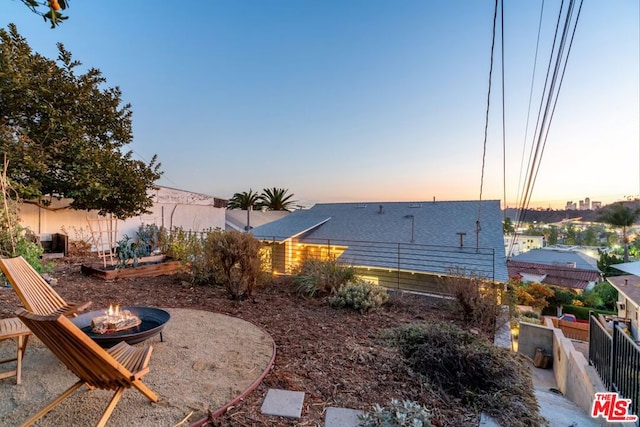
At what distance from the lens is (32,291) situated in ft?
9.30

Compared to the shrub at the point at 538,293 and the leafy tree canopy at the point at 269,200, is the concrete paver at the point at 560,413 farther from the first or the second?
the leafy tree canopy at the point at 269,200

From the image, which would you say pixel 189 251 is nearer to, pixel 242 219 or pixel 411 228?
pixel 411 228

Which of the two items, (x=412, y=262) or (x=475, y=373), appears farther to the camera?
(x=412, y=262)

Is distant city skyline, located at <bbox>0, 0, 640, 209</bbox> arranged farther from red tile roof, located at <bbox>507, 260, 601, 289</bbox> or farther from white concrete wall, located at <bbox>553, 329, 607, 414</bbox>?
red tile roof, located at <bbox>507, 260, 601, 289</bbox>

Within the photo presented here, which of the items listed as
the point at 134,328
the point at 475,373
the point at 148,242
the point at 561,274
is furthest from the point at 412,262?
the point at 561,274

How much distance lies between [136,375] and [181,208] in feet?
45.0

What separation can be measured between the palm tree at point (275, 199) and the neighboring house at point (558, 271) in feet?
57.3

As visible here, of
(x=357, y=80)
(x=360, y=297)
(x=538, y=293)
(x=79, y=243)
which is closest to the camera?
(x=360, y=297)

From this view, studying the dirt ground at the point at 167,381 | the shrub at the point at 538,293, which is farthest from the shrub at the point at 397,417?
the shrub at the point at 538,293

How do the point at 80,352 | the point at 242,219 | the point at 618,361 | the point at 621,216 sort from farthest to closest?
the point at 621,216, the point at 242,219, the point at 618,361, the point at 80,352

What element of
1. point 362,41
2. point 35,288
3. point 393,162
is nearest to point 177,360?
point 35,288

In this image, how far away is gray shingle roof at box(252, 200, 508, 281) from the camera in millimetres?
8992

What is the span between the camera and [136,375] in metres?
1.84

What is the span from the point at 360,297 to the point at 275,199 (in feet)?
70.9
